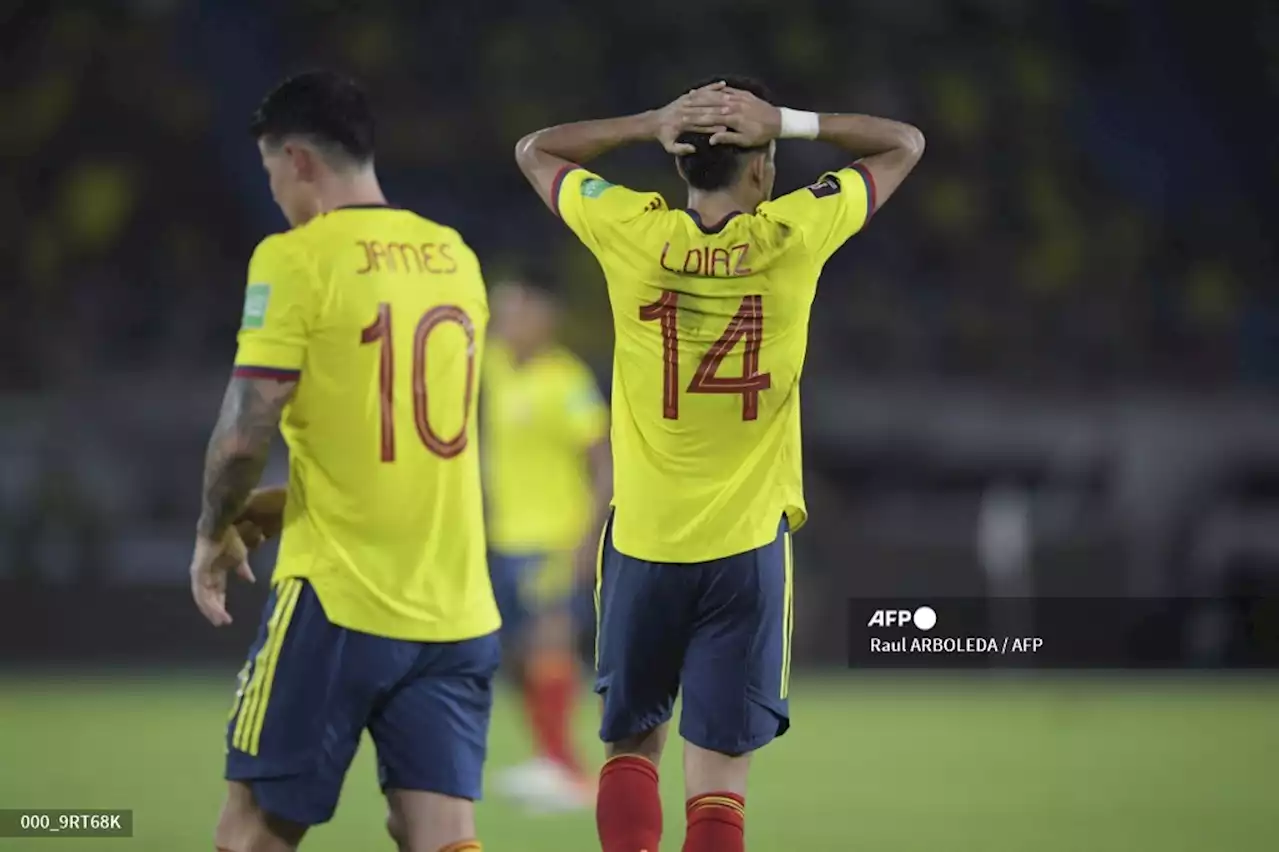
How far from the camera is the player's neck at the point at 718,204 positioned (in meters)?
4.03

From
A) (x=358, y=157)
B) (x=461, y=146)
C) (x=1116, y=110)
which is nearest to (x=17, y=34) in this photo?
(x=461, y=146)

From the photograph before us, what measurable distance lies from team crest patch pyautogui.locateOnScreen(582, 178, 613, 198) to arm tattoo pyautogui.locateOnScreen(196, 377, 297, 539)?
0.92 m

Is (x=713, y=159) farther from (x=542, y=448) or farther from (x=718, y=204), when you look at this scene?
(x=542, y=448)

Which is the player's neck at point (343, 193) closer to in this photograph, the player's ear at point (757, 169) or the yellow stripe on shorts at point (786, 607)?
the player's ear at point (757, 169)

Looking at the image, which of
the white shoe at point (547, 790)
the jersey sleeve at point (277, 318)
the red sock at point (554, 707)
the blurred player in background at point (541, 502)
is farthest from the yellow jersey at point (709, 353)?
the red sock at point (554, 707)

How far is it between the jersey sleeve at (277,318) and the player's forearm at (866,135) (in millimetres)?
1304

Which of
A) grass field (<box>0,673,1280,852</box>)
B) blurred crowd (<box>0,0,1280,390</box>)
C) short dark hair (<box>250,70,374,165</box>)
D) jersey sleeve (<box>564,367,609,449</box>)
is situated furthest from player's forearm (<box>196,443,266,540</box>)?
blurred crowd (<box>0,0,1280,390</box>)

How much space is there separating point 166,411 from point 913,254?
687 centimetres

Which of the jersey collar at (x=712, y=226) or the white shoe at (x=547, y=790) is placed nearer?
the jersey collar at (x=712, y=226)

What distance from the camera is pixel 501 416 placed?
844 centimetres

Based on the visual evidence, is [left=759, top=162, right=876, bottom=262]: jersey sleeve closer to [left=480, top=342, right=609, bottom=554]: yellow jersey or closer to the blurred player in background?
the blurred player in background

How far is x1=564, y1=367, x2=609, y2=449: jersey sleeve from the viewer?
8.16 meters

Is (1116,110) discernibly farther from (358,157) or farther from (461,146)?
(358,157)

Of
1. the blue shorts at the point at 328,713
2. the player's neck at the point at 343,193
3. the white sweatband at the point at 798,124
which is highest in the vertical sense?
the white sweatband at the point at 798,124
